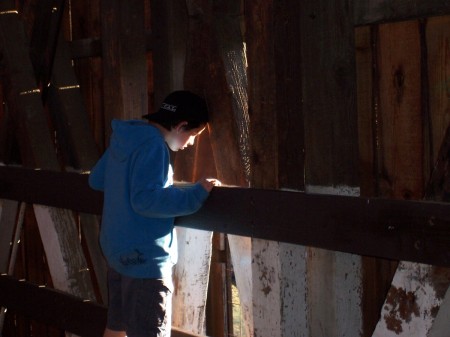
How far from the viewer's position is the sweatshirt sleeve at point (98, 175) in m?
3.68

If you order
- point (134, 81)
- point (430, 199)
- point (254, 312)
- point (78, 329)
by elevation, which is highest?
point (134, 81)

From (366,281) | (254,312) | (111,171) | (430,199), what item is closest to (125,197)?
(111,171)

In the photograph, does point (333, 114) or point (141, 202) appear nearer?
point (333, 114)

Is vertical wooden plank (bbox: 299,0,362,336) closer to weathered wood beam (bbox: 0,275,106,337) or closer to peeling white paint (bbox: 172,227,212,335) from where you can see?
peeling white paint (bbox: 172,227,212,335)

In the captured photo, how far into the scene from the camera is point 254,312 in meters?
3.21

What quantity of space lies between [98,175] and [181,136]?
22.5 inches

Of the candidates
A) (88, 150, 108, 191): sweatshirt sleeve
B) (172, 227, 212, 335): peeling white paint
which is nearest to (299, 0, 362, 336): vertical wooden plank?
(172, 227, 212, 335): peeling white paint

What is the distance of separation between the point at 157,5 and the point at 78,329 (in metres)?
1.68

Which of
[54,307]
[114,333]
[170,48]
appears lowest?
[54,307]

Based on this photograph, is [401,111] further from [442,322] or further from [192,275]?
[192,275]

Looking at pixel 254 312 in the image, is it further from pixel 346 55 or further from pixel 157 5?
pixel 157 5

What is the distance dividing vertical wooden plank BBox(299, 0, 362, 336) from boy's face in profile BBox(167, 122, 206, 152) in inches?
21.0

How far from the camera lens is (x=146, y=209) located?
3.14 metres

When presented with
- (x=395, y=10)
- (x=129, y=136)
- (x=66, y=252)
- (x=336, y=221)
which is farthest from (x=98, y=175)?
(x=395, y=10)
